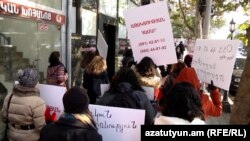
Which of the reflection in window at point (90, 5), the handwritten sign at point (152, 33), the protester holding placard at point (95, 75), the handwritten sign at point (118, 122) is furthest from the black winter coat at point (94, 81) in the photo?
the reflection in window at point (90, 5)

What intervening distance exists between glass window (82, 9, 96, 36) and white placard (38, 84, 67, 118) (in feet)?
20.3

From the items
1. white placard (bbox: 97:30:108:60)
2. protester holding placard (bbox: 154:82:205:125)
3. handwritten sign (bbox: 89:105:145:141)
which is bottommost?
handwritten sign (bbox: 89:105:145:141)

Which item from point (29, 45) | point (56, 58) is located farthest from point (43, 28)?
point (56, 58)

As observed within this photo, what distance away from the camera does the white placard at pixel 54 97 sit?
16.0 feet

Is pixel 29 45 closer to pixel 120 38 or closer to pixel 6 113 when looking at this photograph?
pixel 6 113

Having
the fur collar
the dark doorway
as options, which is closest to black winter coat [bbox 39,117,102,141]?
the fur collar

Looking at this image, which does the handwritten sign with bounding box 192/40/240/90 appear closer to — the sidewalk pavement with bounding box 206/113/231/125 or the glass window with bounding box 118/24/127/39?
the sidewalk pavement with bounding box 206/113/231/125

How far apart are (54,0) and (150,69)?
424cm

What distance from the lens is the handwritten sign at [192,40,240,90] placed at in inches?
197

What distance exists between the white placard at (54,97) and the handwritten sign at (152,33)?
73.3 inches

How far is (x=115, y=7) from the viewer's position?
1579 cm

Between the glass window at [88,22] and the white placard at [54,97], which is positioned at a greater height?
the glass window at [88,22]

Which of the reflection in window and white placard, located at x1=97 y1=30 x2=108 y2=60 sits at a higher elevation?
the reflection in window

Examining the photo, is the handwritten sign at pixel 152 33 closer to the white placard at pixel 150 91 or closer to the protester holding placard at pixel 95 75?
the white placard at pixel 150 91
